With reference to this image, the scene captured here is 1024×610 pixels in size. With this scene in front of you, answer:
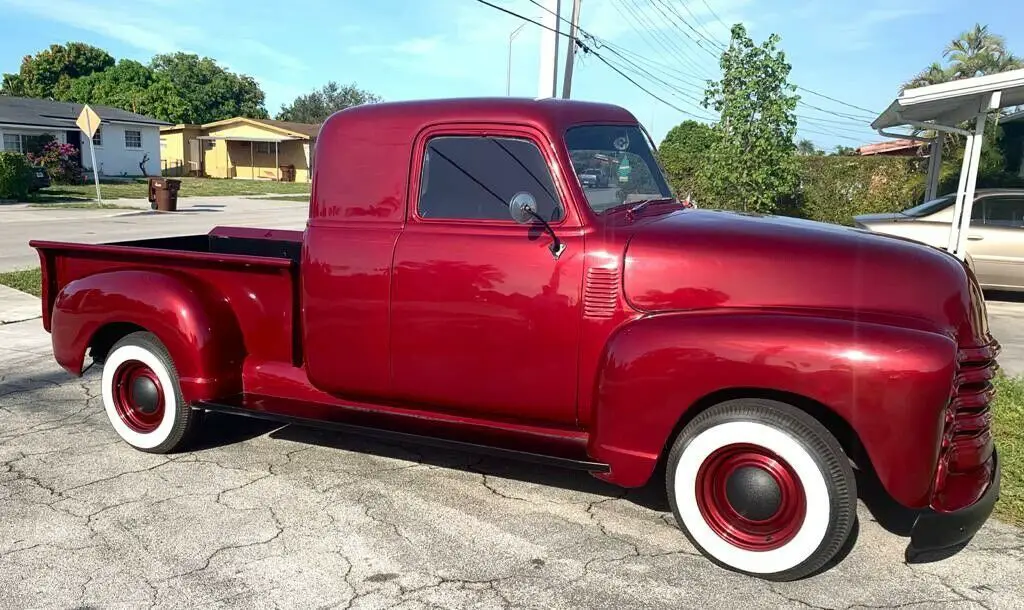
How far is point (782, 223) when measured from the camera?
3.74 m

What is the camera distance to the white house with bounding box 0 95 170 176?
34469mm

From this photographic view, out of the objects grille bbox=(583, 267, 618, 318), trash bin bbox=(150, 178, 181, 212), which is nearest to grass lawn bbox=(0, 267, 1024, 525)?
grille bbox=(583, 267, 618, 318)

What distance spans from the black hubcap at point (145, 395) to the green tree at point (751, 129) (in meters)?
11.1

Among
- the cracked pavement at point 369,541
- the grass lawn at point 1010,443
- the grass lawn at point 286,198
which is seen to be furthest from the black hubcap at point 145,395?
the grass lawn at point 286,198

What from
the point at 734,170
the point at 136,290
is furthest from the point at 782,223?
the point at 734,170

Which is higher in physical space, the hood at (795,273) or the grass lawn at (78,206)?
the hood at (795,273)

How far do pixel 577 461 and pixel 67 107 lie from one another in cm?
4565

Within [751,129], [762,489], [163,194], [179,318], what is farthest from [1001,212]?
[163,194]

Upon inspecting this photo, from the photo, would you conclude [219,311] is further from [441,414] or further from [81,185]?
[81,185]

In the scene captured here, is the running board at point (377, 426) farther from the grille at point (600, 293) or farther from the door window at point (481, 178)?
the door window at point (481, 178)

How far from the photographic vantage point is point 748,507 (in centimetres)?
327

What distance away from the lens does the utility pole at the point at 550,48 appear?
37.1 feet

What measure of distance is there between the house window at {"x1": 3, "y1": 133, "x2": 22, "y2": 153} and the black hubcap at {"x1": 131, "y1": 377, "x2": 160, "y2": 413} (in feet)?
117

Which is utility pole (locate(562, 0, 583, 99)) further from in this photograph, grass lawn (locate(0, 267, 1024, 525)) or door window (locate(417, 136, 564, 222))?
door window (locate(417, 136, 564, 222))
